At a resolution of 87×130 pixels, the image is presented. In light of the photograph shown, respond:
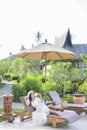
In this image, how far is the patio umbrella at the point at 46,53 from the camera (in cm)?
1198

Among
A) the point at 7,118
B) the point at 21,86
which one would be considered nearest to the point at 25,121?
the point at 7,118

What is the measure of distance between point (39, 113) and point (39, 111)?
0.13 m

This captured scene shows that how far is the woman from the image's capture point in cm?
1063

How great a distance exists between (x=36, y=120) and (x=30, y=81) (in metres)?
8.00

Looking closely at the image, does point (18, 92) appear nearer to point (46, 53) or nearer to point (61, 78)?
point (61, 78)

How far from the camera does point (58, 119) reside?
10250 millimetres

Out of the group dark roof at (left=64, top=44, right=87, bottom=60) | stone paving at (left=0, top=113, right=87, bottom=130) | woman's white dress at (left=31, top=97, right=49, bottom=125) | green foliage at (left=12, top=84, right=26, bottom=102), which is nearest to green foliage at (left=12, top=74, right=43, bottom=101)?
green foliage at (left=12, top=84, right=26, bottom=102)

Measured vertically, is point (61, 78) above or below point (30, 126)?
above

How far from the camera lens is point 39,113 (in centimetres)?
1083

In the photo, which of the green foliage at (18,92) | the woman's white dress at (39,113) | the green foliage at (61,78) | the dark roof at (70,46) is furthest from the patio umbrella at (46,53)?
the dark roof at (70,46)

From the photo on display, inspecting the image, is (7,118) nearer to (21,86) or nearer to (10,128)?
(10,128)

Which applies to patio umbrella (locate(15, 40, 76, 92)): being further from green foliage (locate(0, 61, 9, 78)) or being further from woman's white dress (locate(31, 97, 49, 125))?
green foliage (locate(0, 61, 9, 78))

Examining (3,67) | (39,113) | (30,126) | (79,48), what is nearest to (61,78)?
(39,113)

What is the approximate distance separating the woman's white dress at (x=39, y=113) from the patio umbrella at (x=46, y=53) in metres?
1.87
